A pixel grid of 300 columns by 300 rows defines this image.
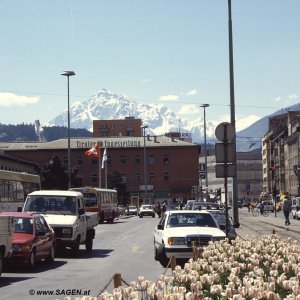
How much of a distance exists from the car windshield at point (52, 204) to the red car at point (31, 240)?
123 inches

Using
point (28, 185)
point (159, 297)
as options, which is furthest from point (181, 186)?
point (159, 297)

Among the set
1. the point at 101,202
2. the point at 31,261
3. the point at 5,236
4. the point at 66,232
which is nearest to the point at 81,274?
the point at 31,261

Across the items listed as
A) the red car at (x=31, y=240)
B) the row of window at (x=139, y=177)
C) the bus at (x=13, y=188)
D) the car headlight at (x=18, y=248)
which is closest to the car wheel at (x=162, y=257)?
the red car at (x=31, y=240)

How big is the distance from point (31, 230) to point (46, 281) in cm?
396

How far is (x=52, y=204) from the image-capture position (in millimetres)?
26125

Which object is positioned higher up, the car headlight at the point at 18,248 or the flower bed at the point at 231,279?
the flower bed at the point at 231,279

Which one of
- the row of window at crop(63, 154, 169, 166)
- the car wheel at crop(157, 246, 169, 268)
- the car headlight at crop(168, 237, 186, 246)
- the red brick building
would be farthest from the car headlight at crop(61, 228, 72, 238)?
the row of window at crop(63, 154, 169, 166)

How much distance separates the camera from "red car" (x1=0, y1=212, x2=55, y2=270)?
2011cm

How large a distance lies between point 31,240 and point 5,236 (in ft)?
A: 8.32

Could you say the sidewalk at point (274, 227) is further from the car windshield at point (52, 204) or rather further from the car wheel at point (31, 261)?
the car wheel at point (31, 261)

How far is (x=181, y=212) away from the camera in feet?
74.5

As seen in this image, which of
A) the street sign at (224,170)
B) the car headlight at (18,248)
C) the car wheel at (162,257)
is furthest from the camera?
the car wheel at (162,257)

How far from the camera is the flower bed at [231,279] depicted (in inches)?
306

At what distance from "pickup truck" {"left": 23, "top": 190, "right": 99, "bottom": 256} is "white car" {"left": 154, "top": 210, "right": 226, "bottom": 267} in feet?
10.7
